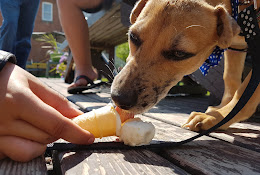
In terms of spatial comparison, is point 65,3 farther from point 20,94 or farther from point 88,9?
point 20,94

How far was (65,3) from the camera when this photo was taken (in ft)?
10.2

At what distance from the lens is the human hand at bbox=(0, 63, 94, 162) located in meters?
0.87

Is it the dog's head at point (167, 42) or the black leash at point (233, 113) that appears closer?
the black leash at point (233, 113)

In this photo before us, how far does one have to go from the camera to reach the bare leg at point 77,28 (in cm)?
315

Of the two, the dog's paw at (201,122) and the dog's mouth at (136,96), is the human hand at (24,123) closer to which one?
the dog's mouth at (136,96)

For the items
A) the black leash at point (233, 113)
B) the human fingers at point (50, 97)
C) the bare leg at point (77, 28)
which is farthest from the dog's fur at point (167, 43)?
the bare leg at point (77, 28)

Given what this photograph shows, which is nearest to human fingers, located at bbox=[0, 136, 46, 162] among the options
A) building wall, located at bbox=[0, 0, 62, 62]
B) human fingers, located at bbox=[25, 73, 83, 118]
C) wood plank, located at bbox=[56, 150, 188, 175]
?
wood plank, located at bbox=[56, 150, 188, 175]

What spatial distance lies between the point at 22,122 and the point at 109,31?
15.1ft

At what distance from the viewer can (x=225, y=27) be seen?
1.42m

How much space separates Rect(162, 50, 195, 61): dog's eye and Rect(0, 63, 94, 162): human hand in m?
0.65

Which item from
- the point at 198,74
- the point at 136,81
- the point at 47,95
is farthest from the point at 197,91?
the point at 47,95

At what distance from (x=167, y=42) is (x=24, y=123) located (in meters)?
0.80

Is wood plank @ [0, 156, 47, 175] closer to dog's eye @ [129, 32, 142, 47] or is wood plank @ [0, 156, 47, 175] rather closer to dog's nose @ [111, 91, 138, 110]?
dog's nose @ [111, 91, 138, 110]

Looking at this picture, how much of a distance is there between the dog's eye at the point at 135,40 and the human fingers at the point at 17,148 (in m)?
0.80
